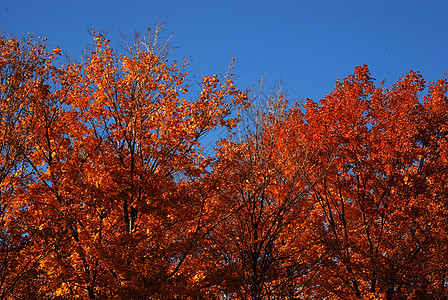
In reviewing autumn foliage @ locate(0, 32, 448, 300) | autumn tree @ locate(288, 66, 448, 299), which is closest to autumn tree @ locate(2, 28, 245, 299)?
autumn foliage @ locate(0, 32, 448, 300)

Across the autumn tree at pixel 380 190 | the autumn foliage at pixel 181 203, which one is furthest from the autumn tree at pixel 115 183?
the autumn tree at pixel 380 190

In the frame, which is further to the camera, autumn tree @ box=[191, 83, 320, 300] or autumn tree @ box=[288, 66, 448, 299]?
autumn tree @ box=[288, 66, 448, 299]

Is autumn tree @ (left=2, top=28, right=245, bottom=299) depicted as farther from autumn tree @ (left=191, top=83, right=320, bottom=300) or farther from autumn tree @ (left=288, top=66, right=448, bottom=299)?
autumn tree @ (left=288, top=66, right=448, bottom=299)

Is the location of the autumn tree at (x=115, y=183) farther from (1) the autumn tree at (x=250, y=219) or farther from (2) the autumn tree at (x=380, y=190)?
(2) the autumn tree at (x=380, y=190)

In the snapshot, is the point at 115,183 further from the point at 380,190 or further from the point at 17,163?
the point at 380,190

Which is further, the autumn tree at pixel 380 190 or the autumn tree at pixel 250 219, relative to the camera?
the autumn tree at pixel 380 190

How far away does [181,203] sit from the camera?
463 inches

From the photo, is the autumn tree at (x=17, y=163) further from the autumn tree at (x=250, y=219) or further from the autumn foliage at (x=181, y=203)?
the autumn tree at (x=250, y=219)

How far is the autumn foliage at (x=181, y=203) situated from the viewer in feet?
35.6

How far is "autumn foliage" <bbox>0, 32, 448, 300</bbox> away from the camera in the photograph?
10.8m

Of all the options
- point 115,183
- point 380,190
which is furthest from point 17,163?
point 380,190

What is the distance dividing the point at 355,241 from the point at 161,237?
787 cm

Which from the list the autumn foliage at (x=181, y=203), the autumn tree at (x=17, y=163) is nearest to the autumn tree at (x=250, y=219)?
the autumn foliage at (x=181, y=203)

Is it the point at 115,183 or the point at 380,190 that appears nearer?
the point at 115,183
